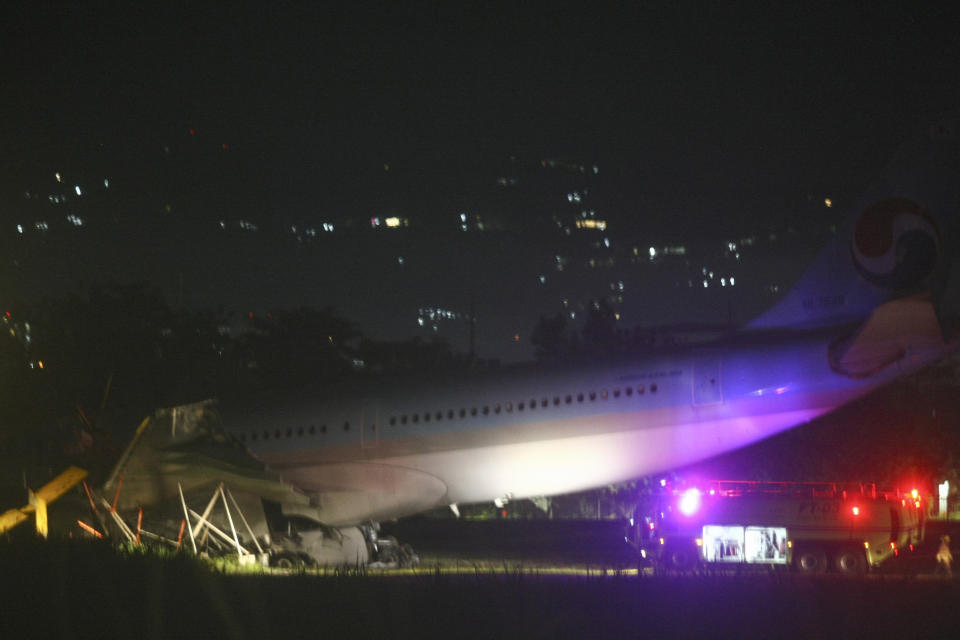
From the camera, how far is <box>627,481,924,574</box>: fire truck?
65.8 feet

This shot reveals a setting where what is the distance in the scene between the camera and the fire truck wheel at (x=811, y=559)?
2031cm

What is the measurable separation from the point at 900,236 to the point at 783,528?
6.09 meters

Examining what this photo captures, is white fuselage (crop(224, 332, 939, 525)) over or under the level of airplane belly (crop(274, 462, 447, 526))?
over

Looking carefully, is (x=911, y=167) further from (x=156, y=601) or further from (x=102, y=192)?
(x=102, y=192)

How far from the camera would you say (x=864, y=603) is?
36.8 ft

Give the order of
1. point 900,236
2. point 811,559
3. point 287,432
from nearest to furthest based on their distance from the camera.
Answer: point 900,236, point 811,559, point 287,432

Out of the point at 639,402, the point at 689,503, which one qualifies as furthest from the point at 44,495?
the point at 689,503

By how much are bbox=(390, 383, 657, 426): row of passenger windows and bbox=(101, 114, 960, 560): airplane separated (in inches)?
1.0

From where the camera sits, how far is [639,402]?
19.3 metres

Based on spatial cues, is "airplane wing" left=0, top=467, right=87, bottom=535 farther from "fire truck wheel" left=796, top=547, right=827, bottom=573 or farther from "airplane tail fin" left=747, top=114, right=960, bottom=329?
"airplane tail fin" left=747, top=114, right=960, bottom=329

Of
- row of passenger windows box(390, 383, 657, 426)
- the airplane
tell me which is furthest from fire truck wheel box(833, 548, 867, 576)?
row of passenger windows box(390, 383, 657, 426)

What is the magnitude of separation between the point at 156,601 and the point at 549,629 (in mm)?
3871

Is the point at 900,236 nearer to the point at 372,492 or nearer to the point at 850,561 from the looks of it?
the point at 850,561

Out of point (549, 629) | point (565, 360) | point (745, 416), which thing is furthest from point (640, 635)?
point (565, 360)
